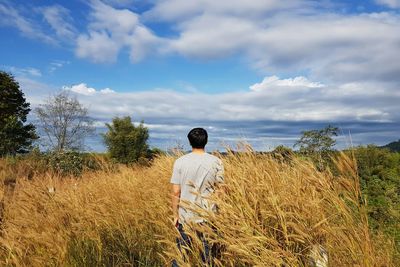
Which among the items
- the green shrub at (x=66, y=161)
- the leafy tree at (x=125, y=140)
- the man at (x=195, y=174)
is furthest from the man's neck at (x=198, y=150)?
the leafy tree at (x=125, y=140)

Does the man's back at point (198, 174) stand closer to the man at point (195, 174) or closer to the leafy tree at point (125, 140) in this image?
the man at point (195, 174)

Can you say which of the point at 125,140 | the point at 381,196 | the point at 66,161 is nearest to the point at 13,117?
the point at 125,140

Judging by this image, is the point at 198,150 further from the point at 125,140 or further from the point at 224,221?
the point at 125,140

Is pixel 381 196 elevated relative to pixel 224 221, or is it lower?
lower

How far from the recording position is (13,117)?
3578cm

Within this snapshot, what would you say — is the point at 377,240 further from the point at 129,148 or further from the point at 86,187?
the point at 129,148

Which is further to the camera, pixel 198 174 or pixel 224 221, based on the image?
pixel 198 174

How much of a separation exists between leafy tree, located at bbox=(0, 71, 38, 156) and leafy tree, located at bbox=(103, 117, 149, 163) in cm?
768

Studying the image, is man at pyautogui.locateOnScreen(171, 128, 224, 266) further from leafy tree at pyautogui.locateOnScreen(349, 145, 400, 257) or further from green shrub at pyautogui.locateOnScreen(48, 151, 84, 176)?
green shrub at pyautogui.locateOnScreen(48, 151, 84, 176)

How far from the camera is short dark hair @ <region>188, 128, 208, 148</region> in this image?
494 centimetres

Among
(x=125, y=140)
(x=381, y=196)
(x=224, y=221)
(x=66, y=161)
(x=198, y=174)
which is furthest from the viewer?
(x=125, y=140)

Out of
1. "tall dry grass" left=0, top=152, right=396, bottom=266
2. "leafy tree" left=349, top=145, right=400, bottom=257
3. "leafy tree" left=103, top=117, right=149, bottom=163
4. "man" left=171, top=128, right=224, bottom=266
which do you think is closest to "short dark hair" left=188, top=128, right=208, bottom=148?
"man" left=171, top=128, right=224, bottom=266

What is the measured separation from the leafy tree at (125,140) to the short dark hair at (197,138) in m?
28.5

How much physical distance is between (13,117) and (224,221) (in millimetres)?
36533
